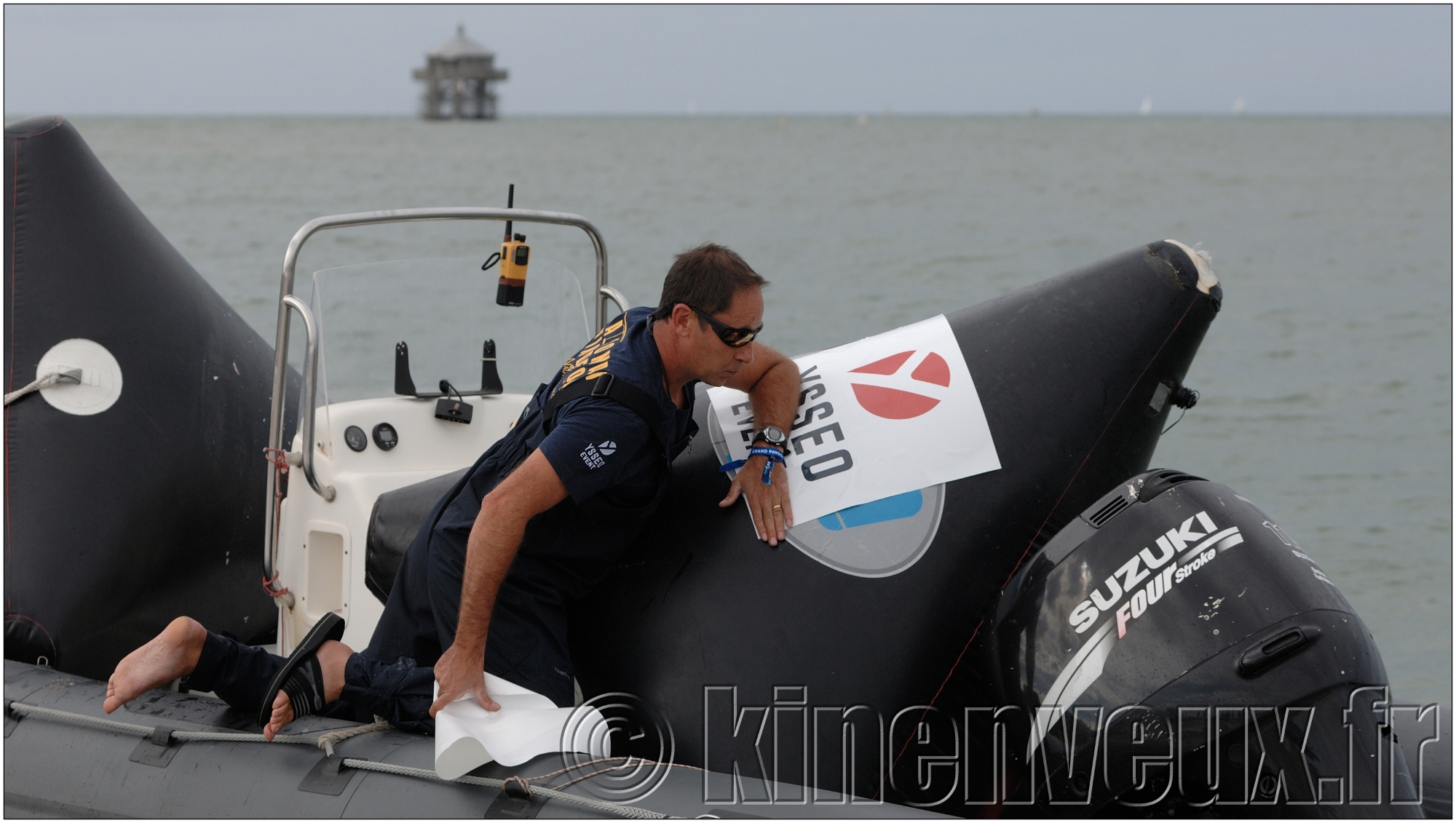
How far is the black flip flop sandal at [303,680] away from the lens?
2.64 m

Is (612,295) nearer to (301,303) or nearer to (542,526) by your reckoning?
(301,303)

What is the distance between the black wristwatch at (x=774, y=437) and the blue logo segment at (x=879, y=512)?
0.18 meters

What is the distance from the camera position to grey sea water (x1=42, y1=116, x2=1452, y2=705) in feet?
23.7

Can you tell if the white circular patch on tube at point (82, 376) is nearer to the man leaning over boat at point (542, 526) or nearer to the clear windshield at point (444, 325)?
the clear windshield at point (444, 325)

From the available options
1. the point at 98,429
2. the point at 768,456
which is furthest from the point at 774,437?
the point at 98,429

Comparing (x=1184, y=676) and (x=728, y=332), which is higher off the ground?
(x=728, y=332)

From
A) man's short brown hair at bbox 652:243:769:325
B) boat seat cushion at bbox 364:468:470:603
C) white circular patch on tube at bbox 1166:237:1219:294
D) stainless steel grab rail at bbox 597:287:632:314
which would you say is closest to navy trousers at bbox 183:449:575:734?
boat seat cushion at bbox 364:468:470:603

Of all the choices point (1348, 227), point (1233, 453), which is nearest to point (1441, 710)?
point (1233, 453)

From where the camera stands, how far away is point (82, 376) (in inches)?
133

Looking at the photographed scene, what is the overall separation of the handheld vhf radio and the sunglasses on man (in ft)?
4.06

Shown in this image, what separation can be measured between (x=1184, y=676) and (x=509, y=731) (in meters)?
1.18

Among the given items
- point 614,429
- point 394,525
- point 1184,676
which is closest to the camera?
point 1184,676

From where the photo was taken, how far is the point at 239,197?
896 inches

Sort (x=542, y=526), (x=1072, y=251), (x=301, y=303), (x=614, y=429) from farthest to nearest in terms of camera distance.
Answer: (x=1072, y=251) → (x=301, y=303) → (x=542, y=526) → (x=614, y=429)
